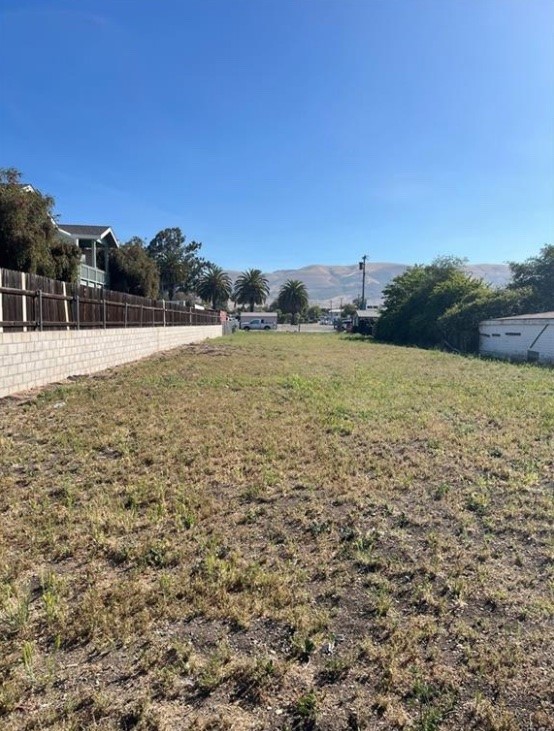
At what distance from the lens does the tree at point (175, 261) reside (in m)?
51.5

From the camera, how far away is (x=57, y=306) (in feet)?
30.7

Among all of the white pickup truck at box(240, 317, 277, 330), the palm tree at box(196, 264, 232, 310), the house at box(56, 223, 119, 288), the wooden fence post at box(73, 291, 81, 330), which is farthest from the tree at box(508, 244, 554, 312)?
the palm tree at box(196, 264, 232, 310)

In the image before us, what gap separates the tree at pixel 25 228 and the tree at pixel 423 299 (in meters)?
20.4

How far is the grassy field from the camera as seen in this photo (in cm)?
188

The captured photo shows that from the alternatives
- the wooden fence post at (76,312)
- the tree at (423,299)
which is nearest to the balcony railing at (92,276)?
the wooden fence post at (76,312)

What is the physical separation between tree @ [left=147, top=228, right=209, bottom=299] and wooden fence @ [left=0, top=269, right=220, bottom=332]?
119ft

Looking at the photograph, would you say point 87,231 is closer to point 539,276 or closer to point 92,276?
point 92,276

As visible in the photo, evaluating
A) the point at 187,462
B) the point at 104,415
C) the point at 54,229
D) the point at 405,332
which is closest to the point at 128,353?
the point at 54,229

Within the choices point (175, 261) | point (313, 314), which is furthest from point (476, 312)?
point (313, 314)

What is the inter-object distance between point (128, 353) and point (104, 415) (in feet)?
27.0

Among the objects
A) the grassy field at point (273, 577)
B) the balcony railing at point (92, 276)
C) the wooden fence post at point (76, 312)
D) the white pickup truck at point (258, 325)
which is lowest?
the grassy field at point (273, 577)

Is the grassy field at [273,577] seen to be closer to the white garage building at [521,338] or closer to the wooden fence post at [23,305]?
the wooden fence post at [23,305]

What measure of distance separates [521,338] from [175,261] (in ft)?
134

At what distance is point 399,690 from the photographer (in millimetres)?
1919
